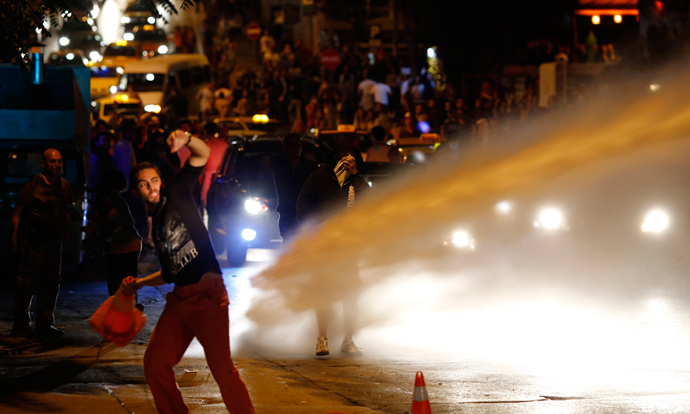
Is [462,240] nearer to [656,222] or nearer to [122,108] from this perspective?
[656,222]

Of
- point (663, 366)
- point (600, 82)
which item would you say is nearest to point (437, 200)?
point (663, 366)

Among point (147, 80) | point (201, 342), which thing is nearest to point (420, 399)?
point (201, 342)

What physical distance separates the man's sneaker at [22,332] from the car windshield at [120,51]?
40.1m

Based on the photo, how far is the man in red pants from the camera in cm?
573

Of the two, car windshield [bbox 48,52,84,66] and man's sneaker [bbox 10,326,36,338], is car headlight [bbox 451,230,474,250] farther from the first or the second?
car windshield [bbox 48,52,84,66]

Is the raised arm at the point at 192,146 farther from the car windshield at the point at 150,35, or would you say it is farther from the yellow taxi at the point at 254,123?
the car windshield at the point at 150,35

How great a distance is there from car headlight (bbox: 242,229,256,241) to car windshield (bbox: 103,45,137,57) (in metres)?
36.1

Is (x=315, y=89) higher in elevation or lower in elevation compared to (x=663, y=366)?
higher

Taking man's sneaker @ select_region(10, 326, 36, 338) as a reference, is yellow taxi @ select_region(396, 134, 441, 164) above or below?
above

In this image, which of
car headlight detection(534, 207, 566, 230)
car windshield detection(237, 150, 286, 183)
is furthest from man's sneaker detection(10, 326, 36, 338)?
car headlight detection(534, 207, 566, 230)

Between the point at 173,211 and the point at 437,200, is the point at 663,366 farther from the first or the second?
the point at 173,211

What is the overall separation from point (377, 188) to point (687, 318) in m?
4.74

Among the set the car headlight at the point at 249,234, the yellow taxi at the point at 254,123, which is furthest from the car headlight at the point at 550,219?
the yellow taxi at the point at 254,123

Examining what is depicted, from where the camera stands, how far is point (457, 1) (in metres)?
32.9
